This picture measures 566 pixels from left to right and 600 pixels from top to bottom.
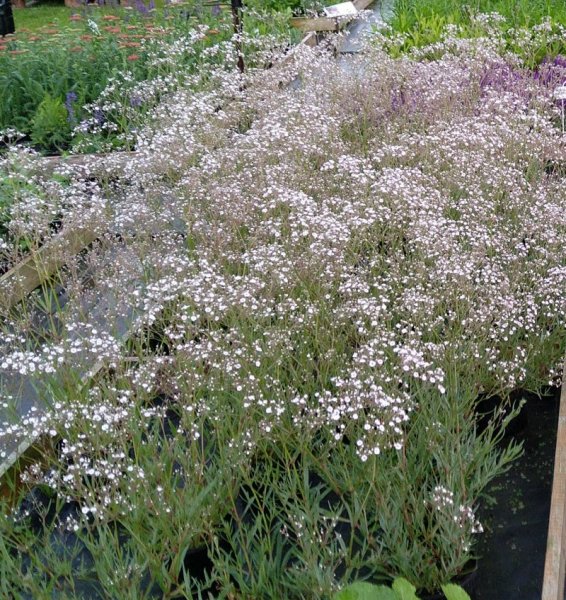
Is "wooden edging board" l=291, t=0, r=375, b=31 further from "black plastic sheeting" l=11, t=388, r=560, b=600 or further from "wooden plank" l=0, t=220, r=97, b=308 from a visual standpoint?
"black plastic sheeting" l=11, t=388, r=560, b=600

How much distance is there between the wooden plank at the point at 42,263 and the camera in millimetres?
4230

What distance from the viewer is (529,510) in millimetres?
3613

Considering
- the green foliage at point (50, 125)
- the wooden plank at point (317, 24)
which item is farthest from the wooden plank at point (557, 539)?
the wooden plank at point (317, 24)

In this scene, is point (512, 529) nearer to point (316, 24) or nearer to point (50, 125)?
point (50, 125)

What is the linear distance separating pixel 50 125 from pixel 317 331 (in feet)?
15.3

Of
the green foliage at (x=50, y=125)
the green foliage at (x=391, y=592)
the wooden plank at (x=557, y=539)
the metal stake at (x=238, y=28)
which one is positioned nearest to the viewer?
the green foliage at (x=391, y=592)

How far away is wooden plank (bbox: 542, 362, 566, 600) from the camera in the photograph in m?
2.66

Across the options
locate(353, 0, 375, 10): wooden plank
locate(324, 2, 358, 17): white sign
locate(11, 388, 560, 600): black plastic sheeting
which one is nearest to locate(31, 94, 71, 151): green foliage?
A: locate(324, 2, 358, 17): white sign

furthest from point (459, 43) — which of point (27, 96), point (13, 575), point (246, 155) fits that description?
point (13, 575)

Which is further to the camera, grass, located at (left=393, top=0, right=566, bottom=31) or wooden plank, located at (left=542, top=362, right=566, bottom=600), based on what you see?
grass, located at (left=393, top=0, right=566, bottom=31)

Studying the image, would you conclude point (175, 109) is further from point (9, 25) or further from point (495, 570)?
point (9, 25)

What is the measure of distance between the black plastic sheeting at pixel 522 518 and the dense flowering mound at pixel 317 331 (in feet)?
0.70

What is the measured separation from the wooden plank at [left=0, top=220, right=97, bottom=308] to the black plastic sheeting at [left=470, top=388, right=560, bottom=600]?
2.39m

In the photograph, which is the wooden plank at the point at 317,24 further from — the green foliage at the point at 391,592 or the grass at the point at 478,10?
the green foliage at the point at 391,592
